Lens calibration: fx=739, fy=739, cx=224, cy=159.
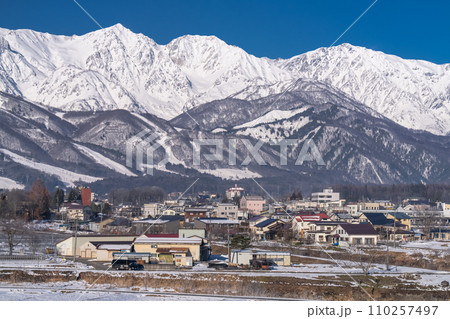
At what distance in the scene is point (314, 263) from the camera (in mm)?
36125

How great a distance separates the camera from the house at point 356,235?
4938 cm

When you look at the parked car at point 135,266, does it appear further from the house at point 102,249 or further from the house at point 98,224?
the house at point 98,224

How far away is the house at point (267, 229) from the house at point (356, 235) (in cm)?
512

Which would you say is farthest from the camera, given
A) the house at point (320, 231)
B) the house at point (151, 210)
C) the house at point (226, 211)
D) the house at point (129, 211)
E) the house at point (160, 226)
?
the house at point (129, 211)

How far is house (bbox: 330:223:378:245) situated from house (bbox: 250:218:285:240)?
5125 millimetres

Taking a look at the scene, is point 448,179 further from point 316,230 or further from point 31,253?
point 31,253

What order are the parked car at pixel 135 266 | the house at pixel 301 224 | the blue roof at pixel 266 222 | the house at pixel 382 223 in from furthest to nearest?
the house at pixel 382 223, the blue roof at pixel 266 222, the house at pixel 301 224, the parked car at pixel 135 266

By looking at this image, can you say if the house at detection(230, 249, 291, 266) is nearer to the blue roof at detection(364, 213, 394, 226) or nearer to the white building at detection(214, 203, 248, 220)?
the blue roof at detection(364, 213, 394, 226)

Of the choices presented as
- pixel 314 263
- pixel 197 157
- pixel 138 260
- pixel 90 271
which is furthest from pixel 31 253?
pixel 197 157

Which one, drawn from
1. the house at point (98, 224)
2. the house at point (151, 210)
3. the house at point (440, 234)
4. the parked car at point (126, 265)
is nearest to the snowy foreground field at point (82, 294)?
the parked car at point (126, 265)

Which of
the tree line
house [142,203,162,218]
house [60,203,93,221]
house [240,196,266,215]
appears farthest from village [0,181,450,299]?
the tree line

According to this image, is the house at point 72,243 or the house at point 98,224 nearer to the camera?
the house at point 72,243

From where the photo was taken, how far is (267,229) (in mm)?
55969
